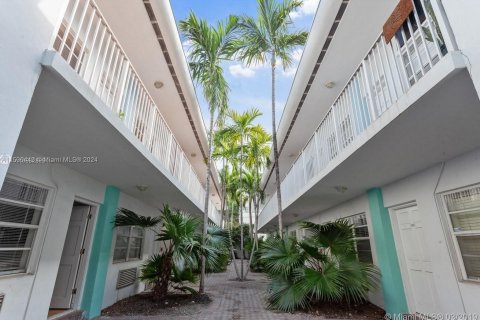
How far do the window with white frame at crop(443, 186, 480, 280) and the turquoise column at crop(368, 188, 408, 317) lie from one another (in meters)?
1.59

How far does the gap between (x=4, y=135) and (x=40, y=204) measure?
10.1 ft

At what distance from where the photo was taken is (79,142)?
373cm

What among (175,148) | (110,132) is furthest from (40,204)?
(175,148)

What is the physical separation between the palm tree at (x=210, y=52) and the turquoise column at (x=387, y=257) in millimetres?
4578

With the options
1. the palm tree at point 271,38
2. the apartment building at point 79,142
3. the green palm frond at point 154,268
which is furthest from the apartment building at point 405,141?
the green palm frond at point 154,268

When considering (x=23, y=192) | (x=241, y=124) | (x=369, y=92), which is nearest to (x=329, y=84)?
(x=369, y=92)

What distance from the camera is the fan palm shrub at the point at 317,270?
18.0 feet

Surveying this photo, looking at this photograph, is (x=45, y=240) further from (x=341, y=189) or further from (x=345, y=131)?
(x=341, y=189)

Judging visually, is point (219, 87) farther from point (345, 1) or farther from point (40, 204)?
point (40, 204)

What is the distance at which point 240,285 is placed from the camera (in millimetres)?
10164

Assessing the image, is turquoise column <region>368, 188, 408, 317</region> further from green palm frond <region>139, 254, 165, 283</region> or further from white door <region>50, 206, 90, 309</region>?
white door <region>50, 206, 90, 309</region>

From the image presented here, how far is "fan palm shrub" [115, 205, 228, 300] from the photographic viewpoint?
5578mm

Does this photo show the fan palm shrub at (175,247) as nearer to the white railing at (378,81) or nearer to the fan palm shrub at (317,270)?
the fan palm shrub at (317,270)

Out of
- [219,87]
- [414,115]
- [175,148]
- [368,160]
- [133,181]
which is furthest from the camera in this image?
[219,87]
